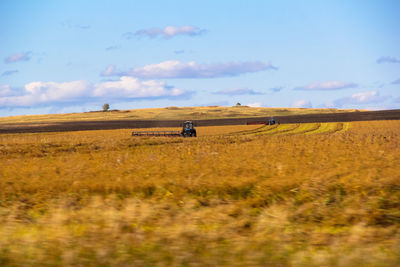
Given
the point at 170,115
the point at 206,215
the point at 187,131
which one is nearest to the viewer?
the point at 206,215

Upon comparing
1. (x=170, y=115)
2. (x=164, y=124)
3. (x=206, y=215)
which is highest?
(x=170, y=115)

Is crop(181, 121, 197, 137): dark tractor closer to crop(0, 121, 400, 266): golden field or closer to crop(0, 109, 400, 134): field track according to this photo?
crop(0, 121, 400, 266): golden field

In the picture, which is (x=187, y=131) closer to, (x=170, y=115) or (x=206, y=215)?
(x=206, y=215)

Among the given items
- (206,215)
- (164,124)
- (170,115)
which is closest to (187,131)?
(206,215)

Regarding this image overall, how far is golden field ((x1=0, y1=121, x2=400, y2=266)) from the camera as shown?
6539 mm

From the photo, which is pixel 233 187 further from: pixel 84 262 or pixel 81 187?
pixel 84 262

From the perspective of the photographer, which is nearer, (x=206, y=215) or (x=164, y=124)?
(x=206, y=215)

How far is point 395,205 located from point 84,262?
21.3ft

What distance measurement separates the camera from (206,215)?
8.86 metres

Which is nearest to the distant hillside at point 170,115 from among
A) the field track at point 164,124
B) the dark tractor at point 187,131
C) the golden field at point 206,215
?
the field track at point 164,124

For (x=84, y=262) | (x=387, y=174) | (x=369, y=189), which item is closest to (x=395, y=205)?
(x=369, y=189)

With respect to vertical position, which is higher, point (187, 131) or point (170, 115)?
point (170, 115)

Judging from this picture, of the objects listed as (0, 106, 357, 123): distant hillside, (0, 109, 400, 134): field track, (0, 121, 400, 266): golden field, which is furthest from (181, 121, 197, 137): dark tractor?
(0, 106, 357, 123): distant hillside

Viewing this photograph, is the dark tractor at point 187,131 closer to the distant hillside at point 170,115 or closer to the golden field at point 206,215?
the golden field at point 206,215
